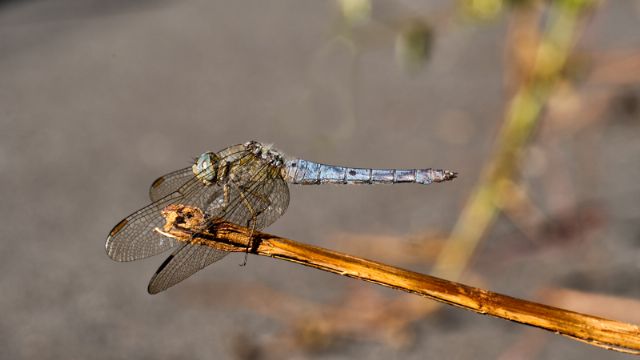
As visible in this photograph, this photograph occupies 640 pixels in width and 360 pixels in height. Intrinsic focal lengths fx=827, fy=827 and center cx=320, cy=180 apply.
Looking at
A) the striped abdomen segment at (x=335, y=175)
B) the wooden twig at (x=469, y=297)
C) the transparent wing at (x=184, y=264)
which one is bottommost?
the wooden twig at (x=469, y=297)

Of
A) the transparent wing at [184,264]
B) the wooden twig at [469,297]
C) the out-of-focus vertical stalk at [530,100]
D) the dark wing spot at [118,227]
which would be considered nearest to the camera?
the wooden twig at [469,297]

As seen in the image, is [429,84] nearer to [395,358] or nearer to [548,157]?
[548,157]

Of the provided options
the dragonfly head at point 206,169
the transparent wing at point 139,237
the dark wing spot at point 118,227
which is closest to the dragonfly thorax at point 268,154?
the dragonfly head at point 206,169

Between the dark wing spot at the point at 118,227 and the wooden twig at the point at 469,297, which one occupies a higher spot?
the dark wing spot at the point at 118,227

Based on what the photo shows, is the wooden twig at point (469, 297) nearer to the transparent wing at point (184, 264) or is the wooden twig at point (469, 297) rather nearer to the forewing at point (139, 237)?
the transparent wing at point (184, 264)

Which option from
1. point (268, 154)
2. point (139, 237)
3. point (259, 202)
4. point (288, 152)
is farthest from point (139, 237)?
point (288, 152)

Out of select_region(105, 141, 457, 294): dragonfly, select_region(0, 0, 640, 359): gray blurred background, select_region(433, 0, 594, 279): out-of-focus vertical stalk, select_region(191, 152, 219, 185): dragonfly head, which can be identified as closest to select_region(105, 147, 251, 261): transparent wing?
select_region(105, 141, 457, 294): dragonfly

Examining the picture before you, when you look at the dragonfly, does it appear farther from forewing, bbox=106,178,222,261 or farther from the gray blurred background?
the gray blurred background
